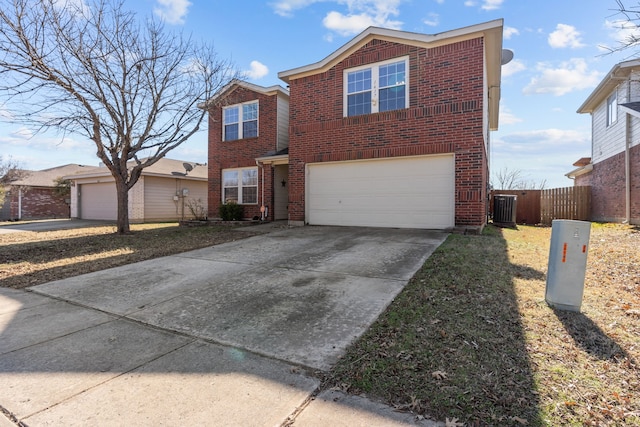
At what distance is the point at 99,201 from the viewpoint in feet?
67.8

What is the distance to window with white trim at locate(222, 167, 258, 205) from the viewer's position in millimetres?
14648

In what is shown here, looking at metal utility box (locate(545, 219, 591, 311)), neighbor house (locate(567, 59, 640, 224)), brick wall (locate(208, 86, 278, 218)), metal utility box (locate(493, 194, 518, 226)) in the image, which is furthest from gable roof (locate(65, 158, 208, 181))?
neighbor house (locate(567, 59, 640, 224))

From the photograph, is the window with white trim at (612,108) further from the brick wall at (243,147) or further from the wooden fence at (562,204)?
the brick wall at (243,147)

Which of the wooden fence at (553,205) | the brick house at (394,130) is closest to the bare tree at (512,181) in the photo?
the wooden fence at (553,205)

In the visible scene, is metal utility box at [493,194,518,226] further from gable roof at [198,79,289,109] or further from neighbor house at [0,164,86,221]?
neighbor house at [0,164,86,221]

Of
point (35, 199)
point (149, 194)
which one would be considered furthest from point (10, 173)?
point (149, 194)

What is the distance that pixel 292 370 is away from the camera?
2.66 meters

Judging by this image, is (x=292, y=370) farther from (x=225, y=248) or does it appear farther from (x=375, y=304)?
(x=225, y=248)

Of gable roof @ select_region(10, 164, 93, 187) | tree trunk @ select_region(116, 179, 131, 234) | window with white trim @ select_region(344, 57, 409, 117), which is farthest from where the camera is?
gable roof @ select_region(10, 164, 93, 187)

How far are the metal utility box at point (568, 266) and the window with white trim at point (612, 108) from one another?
13.8 meters

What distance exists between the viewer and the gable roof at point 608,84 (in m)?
11.6

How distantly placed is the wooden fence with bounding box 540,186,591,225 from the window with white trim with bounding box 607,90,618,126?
303 cm

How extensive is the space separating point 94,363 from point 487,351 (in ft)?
10.8

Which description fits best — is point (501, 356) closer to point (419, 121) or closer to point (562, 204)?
point (419, 121)
